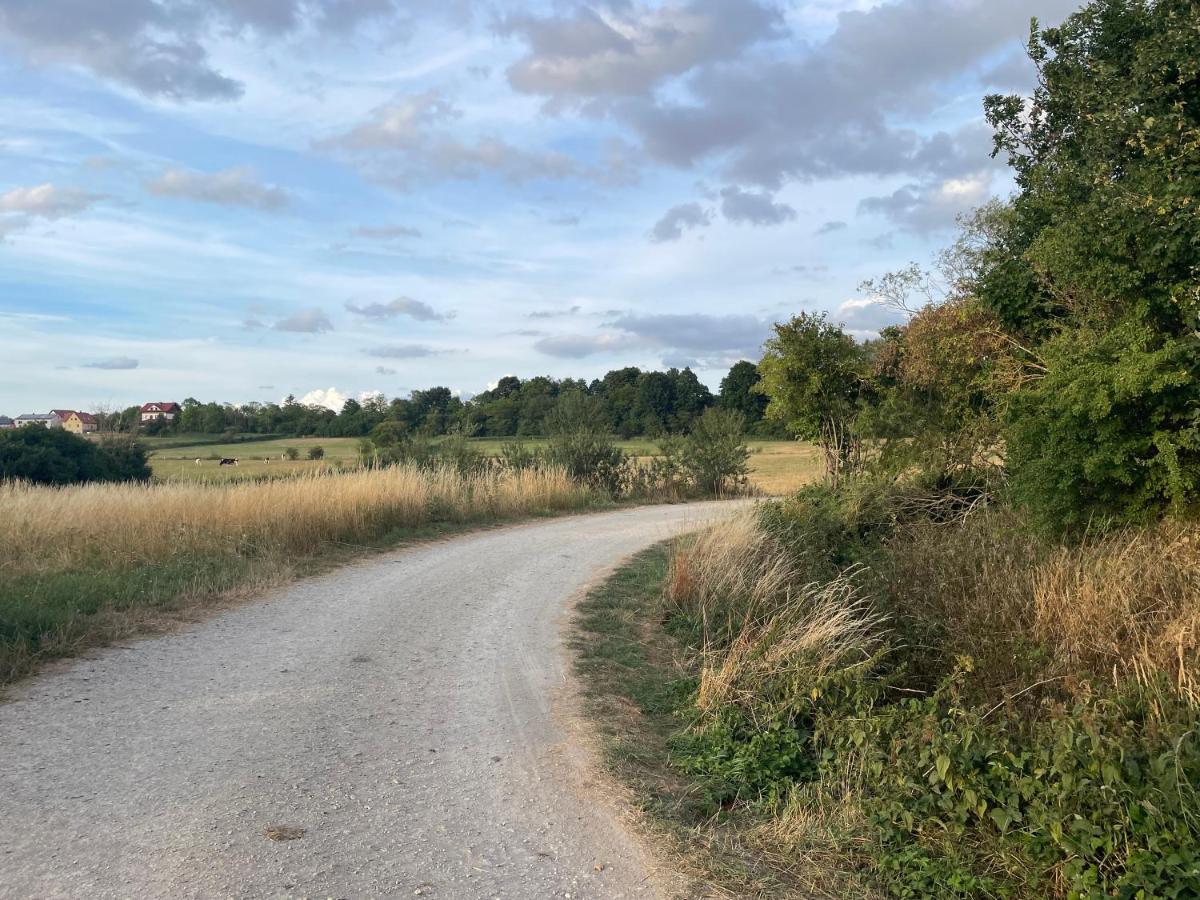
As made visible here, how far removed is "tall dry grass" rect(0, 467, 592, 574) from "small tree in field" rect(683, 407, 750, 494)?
1161 centimetres

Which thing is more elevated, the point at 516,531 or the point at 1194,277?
the point at 1194,277

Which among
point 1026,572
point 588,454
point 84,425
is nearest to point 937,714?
point 1026,572

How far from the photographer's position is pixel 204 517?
42.4ft

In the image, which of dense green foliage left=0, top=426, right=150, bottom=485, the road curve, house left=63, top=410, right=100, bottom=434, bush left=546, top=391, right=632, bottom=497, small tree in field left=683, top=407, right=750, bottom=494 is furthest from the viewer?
house left=63, top=410, right=100, bottom=434

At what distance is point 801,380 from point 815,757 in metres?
15.8

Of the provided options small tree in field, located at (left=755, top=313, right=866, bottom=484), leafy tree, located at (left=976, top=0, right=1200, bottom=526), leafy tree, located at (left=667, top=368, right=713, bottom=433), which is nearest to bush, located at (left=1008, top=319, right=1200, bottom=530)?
leafy tree, located at (left=976, top=0, right=1200, bottom=526)

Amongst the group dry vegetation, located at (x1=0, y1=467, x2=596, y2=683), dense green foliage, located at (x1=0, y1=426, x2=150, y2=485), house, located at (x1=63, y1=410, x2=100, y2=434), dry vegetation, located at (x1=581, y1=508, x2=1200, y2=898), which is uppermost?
house, located at (x1=63, y1=410, x2=100, y2=434)

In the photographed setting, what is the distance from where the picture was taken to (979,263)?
16266 mm

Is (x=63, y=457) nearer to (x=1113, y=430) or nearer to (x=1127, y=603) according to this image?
(x=1113, y=430)

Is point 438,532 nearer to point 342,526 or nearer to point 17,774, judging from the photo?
point 342,526

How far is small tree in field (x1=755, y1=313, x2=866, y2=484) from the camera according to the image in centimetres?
2025

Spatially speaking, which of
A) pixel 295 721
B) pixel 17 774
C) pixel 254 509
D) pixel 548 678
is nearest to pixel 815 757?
pixel 548 678

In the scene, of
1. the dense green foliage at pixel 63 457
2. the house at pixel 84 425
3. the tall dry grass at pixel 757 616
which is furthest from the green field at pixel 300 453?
the tall dry grass at pixel 757 616

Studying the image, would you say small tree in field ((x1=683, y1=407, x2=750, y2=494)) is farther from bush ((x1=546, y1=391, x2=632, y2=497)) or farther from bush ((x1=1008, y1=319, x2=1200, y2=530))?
bush ((x1=1008, y1=319, x2=1200, y2=530))
